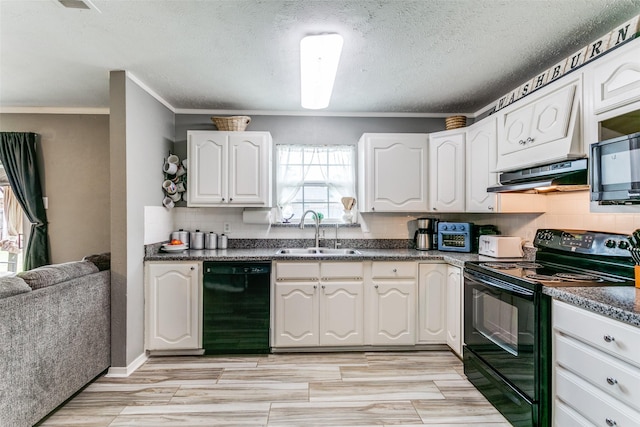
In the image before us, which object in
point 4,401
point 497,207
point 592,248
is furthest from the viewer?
point 497,207

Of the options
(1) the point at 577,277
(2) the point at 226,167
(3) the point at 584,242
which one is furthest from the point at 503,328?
(2) the point at 226,167

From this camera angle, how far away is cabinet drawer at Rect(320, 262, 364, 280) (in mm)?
2971

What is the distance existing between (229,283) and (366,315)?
4.09ft

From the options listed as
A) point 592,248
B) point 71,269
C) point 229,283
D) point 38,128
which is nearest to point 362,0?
point 592,248

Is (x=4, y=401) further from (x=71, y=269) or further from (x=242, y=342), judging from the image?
(x=242, y=342)

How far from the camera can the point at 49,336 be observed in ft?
6.63

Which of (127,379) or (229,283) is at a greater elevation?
(229,283)

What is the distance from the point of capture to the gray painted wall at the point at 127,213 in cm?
261

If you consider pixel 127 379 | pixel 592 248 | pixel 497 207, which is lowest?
pixel 127 379

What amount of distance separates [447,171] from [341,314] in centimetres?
169

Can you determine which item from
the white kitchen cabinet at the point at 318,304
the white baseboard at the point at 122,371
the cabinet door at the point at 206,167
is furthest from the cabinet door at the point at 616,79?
the white baseboard at the point at 122,371

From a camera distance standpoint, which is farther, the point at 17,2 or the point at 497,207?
the point at 497,207

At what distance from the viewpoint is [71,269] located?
2.28 meters

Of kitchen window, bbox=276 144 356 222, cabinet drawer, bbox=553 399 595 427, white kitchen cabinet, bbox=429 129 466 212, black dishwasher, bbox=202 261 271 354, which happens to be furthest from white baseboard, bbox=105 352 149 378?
white kitchen cabinet, bbox=429 129 466 212
